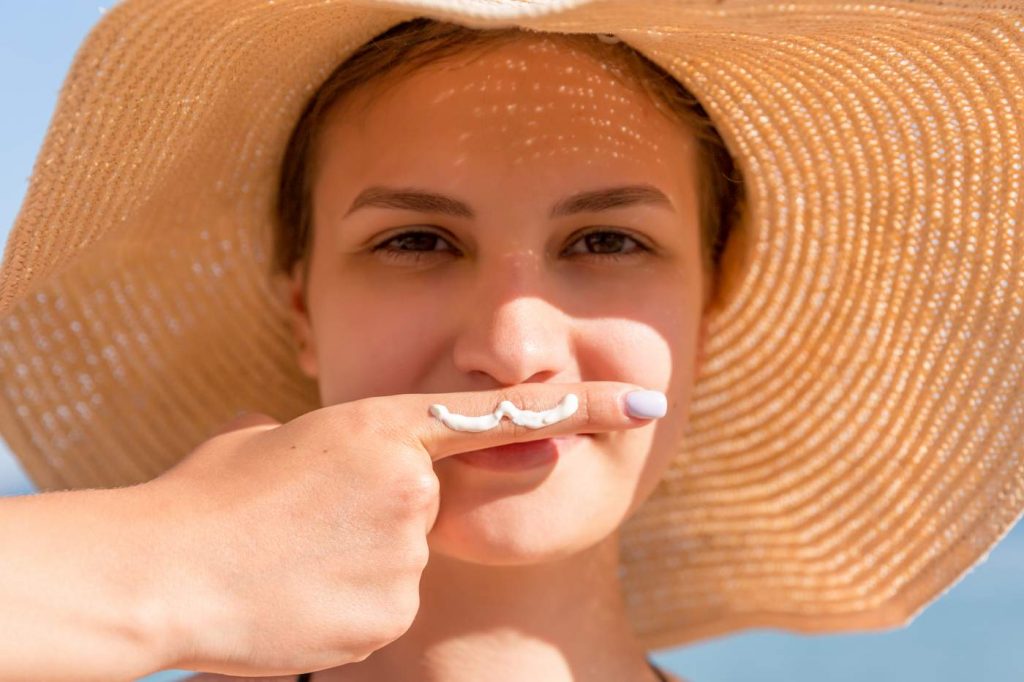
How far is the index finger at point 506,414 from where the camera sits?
1.09 meters

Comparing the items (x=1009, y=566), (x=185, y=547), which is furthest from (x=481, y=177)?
(x=1009, y=566)

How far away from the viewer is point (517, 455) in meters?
1.28

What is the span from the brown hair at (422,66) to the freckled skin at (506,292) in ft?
0.07

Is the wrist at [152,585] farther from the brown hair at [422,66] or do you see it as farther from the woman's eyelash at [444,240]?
the brown hair at [422,66]

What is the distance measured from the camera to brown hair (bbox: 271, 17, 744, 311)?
134 centimetres

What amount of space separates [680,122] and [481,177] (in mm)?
296

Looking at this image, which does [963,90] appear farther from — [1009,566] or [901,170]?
[1009,566]

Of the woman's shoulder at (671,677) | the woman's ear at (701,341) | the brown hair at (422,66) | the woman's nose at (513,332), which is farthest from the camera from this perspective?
the woman's shoulder at (671,677)

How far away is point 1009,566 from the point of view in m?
4.60

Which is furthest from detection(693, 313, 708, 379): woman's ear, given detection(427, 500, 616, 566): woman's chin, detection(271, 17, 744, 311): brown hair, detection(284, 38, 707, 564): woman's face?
detection(427, 500, 616, 566): woman's chin

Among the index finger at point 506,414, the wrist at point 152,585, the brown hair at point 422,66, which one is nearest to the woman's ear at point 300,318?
the brown hair at point 422,66

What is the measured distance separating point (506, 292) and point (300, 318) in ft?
1.48

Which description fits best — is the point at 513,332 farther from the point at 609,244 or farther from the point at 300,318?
the point at 300,318

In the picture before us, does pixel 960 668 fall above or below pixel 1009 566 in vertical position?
below
